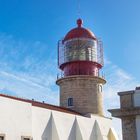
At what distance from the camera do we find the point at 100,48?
32.6m

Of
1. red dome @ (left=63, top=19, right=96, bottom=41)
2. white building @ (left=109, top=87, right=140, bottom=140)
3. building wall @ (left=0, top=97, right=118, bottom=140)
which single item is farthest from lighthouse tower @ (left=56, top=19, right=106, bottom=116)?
white building @ (left=109, top=87, right=140, bottom=140)

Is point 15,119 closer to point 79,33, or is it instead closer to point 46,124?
point 46,124

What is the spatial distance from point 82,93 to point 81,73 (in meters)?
1.62

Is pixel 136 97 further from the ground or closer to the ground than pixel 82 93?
closer to the ground

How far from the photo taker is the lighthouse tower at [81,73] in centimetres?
3058

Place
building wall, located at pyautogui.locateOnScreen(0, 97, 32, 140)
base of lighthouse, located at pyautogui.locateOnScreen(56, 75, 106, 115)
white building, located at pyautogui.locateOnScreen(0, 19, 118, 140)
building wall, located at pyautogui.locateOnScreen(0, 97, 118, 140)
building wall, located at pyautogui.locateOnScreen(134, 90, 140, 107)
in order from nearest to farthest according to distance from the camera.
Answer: building wall, located at pyautogui.locateOnScreen(134, 90, 140, 107)
building wall, located at pyautogui.locateOnScreen(0, 97, 32, 140)
building wall, located at pyautogui.locateOnScreen(0, 97, 118, 140)
white building, located at pyautogui.locateOnScreen(0, 19, 118, 140)
base of lighthouse, located at pyautogui.locateOnScreen(56, 75, 106, 115)

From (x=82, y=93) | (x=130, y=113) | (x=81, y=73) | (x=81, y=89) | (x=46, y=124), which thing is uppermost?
(x=81, y=73)

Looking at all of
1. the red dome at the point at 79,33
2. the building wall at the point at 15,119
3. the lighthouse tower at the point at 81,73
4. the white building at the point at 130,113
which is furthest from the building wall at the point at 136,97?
the red dome at the point at 79,33

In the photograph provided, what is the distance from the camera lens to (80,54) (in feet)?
102

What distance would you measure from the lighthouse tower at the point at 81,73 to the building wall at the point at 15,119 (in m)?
10.6

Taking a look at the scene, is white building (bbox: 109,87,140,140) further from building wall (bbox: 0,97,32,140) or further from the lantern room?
the lantern room

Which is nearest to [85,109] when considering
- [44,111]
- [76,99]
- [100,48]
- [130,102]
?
[76,99]

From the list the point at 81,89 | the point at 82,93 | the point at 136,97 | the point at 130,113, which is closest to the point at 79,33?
the point at 81,89

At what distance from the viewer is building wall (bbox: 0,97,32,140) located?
1838 cm
